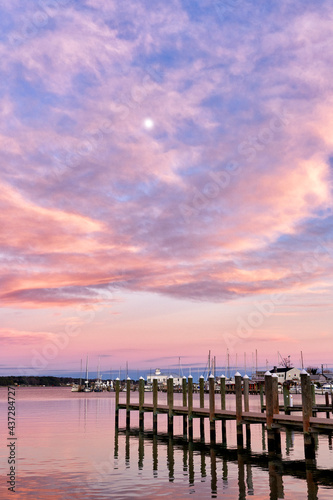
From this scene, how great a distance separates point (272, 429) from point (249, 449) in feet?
18.7

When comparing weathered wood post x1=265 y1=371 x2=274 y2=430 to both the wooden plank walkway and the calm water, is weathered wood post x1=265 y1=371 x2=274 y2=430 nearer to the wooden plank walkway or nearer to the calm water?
the wooden plank walkway

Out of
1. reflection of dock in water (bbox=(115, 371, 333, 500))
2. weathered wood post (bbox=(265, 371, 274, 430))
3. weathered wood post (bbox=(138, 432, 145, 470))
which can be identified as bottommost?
weathered wood post (bbox=(138, 432, 145, 470))

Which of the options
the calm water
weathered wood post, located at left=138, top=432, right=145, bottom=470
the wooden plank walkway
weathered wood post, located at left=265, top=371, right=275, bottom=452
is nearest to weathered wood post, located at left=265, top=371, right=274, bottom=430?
weathered wood post, located at left=265, top=371, right=275, bottom=452

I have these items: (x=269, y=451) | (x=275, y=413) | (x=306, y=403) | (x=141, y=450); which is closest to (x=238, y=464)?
(x=269, y=451)

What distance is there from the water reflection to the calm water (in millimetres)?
40

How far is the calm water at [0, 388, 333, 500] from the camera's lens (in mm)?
21281

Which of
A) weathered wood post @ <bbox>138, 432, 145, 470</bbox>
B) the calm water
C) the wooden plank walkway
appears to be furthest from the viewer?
weathered wood post @ <bbox>138, 432, 145, 470</bbox>

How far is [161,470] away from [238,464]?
4136 millimetres

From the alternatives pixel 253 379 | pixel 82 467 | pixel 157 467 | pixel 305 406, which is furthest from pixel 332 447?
pixel 253 379

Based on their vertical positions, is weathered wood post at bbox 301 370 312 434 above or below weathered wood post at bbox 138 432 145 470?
above

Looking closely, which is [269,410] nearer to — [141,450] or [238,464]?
[238,464]

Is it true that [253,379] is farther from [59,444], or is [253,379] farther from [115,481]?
[115,481]

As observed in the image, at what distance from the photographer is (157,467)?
27328mm

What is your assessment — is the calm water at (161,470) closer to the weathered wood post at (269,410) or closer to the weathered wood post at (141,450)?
the weathered wood post at (141,450)
